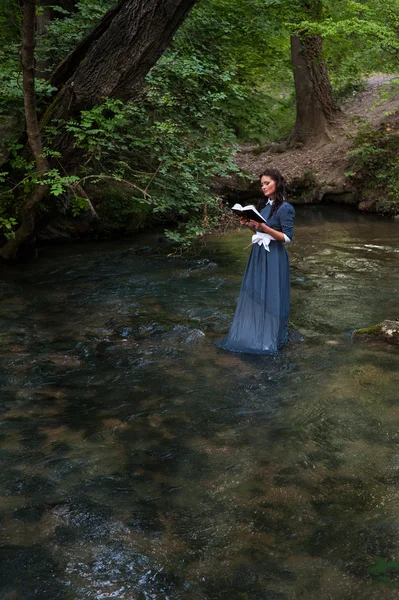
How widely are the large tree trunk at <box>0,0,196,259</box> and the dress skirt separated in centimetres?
358

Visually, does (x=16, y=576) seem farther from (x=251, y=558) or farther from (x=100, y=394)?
(x=100, y=394)

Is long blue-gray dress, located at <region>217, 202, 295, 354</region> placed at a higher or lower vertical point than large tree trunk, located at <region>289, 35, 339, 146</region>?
lower

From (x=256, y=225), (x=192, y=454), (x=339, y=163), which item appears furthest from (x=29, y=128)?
(x=339, y=163)

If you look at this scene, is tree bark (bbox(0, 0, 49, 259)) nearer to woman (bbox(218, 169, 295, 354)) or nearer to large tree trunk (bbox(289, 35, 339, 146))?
woman (bbox(218, 169, 295, 354))

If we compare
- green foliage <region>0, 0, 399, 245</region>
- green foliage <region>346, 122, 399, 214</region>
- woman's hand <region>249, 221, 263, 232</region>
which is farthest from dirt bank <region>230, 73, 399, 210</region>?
woman's hand <region>249, 221, 263, 232</region>

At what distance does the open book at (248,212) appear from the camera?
20.9ft

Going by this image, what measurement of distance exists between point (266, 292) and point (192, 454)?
8.99 feet

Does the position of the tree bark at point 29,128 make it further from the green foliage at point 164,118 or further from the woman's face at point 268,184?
the woman's face at point 268,184

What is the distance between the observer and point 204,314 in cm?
892

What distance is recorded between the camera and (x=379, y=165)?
17906 millimetres

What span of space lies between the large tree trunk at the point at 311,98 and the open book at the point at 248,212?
15224mm

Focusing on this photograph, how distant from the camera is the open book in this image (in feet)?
20.9

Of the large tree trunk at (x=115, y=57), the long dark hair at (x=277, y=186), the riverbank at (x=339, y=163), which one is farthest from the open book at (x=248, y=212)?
the riverbank at (x=339, y=163)

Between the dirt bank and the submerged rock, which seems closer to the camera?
the submerged rock
